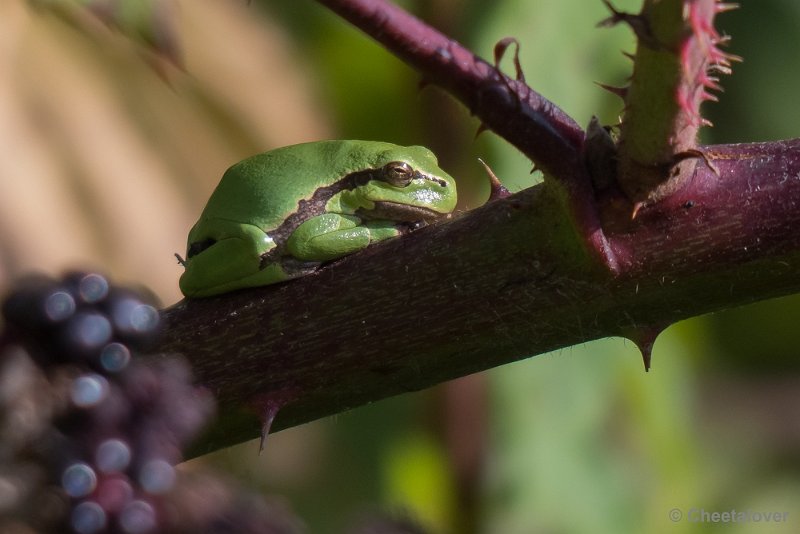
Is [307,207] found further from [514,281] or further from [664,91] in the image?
[664,91]

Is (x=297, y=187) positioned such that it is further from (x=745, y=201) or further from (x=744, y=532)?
(x=744, y=532)

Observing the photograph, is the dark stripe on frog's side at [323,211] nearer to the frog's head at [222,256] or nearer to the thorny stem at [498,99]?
the frog's head at [222,256]

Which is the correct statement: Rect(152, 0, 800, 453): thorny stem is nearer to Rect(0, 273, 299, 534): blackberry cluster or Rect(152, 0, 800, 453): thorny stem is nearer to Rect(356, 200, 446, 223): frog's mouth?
Rect(0, 273, 299, 534): blackberry cluster

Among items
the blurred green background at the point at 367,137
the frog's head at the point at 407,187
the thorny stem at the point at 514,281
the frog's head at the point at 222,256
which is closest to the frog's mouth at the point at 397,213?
the frog's head at the point at 407,187

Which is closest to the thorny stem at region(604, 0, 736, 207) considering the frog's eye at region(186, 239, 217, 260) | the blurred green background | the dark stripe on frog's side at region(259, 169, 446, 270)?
the dark stripe on frog's side at region(259, 169, 446, 270)

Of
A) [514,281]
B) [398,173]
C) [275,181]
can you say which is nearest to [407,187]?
[398,173]
